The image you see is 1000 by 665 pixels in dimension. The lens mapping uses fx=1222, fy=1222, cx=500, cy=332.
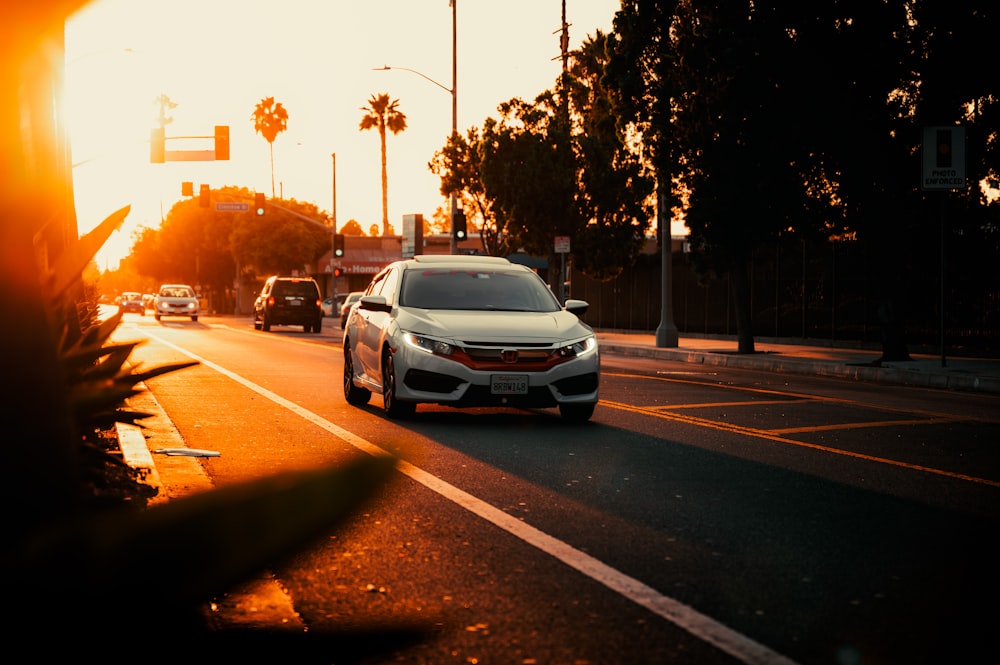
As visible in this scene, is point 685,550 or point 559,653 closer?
point 559,653

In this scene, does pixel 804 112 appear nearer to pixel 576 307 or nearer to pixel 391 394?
pixel 576 307

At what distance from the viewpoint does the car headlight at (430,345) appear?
1170 centimetres

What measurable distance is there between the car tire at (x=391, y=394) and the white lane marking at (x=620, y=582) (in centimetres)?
369

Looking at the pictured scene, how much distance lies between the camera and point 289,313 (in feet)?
143

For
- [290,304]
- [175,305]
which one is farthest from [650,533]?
[175,305]

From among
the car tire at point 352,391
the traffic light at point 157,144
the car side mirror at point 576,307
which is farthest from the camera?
the traffic light at point 157,144

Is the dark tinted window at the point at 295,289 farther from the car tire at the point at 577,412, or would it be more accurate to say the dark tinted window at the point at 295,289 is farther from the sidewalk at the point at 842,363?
the car tire at the point at 577,412

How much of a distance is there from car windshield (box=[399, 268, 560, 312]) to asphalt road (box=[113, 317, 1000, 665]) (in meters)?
1.20

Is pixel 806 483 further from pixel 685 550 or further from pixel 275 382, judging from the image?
pixel 275 382

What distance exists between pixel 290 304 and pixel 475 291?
1221 inches

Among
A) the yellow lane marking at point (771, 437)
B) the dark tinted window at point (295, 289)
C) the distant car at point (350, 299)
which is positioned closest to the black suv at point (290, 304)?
the dark tinted window at point (295, 289)

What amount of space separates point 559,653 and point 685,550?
78.7 inches

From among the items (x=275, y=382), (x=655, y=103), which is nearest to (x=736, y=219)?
(x=655, y=103)

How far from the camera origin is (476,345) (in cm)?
1165
